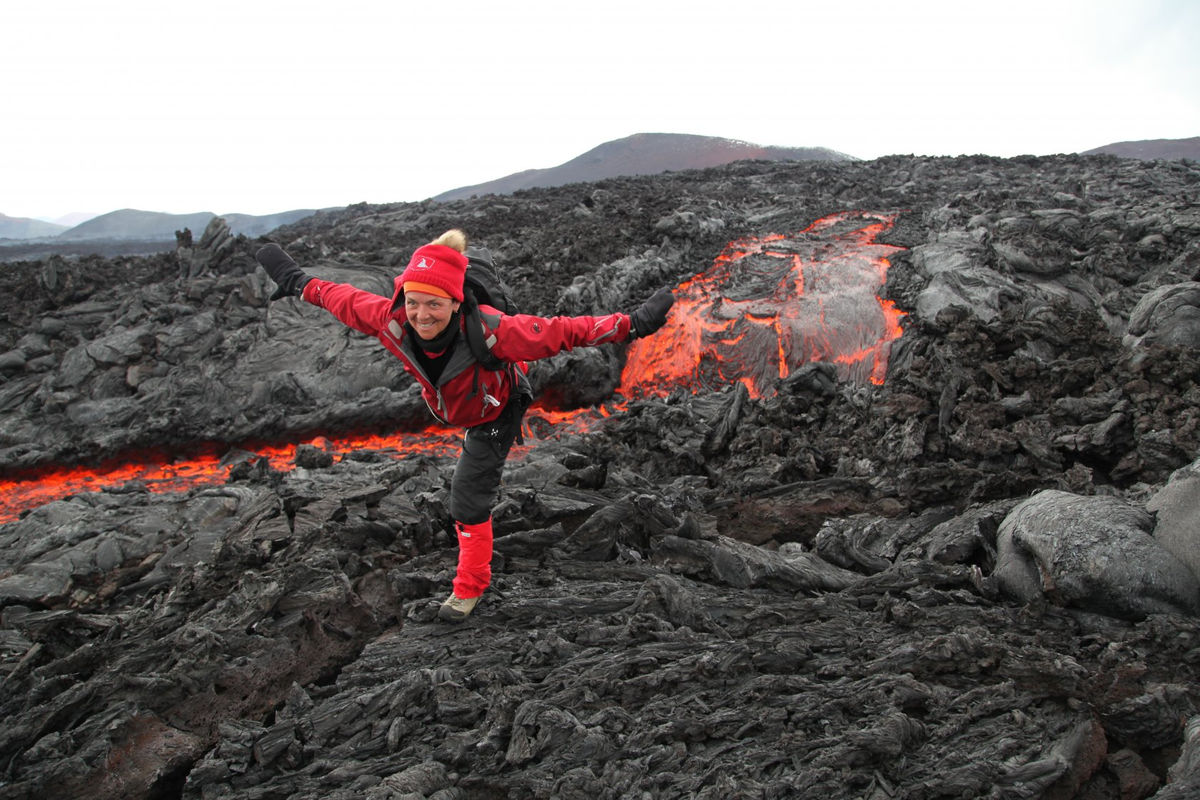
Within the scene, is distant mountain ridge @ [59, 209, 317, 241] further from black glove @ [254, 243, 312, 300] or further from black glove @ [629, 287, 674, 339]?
black glove @ [629, 287, 674, 339]

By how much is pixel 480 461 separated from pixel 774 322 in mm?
9545

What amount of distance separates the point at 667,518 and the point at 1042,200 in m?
14.8

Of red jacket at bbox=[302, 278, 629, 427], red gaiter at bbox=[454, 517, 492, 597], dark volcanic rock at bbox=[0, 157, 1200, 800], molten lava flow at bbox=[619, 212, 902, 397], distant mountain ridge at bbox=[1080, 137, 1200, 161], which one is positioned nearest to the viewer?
dark volcanic rock at bbox=[0, 157, 1200, 800]

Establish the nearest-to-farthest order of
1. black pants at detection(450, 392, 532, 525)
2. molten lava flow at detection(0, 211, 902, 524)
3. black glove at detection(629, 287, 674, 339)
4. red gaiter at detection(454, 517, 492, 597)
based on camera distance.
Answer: black glove at detection(629, 287, 674, 339) → black pants at detection(450, 392, 532, 525) → red gaiter at detection(454, 517, 492, 597) → molten lava flow at detection(0, 211, 902, 524)

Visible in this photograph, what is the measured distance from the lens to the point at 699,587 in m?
5.14

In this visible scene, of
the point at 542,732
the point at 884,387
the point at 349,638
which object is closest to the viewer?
the point at 542,732

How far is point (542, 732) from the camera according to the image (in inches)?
146

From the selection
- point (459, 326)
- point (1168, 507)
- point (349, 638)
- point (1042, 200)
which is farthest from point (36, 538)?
point (1042, 200)

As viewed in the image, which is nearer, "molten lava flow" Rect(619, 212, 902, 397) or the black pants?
the black pants

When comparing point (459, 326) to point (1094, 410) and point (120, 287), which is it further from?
point (120, 287)

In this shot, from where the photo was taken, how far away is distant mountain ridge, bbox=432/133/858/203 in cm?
3981

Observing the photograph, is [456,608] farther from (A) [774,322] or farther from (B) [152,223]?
(B) [152,223]

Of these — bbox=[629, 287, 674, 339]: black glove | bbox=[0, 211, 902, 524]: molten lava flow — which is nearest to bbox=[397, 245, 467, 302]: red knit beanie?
bbox=[629, 287, 674, 339]: black glove

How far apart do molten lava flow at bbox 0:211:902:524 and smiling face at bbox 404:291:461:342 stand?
294 inches
